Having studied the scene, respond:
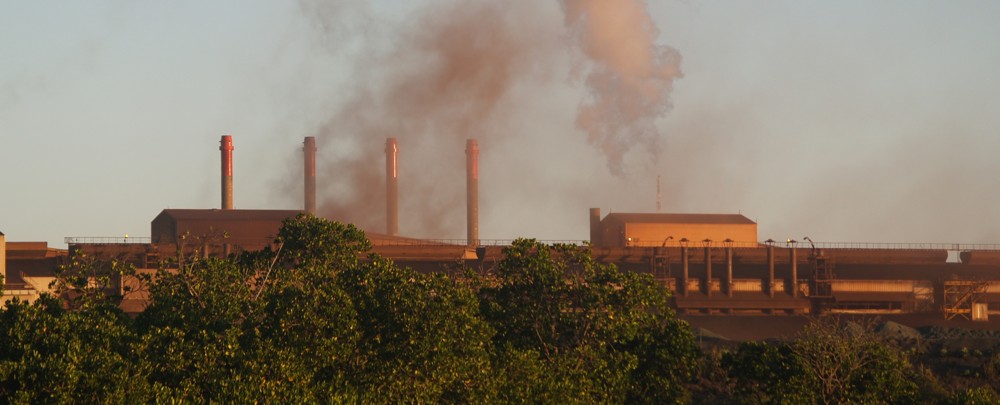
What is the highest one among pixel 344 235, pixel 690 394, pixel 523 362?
pixel 344 235

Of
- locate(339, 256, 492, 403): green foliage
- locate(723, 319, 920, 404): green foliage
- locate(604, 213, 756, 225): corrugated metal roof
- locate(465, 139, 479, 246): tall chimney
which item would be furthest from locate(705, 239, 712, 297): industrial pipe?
locate(339, 256, 492, 403): green foliage

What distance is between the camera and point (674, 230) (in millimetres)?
117688

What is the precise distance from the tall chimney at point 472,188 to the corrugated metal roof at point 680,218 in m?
17.4

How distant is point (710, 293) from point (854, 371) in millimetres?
59957

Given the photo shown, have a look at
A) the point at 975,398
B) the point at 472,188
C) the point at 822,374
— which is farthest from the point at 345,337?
the point at 472,188

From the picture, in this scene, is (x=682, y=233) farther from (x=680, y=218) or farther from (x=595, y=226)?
(x=595, y=226)

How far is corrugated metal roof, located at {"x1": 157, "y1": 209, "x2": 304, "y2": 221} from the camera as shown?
108 m

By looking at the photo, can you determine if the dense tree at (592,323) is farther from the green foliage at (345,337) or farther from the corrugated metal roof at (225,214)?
the corrugated metal roof at (225,214)

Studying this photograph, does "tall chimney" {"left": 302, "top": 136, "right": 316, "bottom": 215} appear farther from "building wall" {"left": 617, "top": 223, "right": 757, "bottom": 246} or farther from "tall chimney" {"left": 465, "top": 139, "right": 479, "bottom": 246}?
"building wall" {"left": 617, "top": 223, "right": 757, "bottom": 246}

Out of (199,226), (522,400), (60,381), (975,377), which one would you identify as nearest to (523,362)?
(522,400)

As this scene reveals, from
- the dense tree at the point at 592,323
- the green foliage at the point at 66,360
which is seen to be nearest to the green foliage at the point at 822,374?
the dense tree at the point at 592,323

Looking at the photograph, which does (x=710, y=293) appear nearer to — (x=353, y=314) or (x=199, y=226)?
(x=199, y=226)

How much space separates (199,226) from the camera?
108312mm

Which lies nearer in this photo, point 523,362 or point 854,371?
point 523,362
